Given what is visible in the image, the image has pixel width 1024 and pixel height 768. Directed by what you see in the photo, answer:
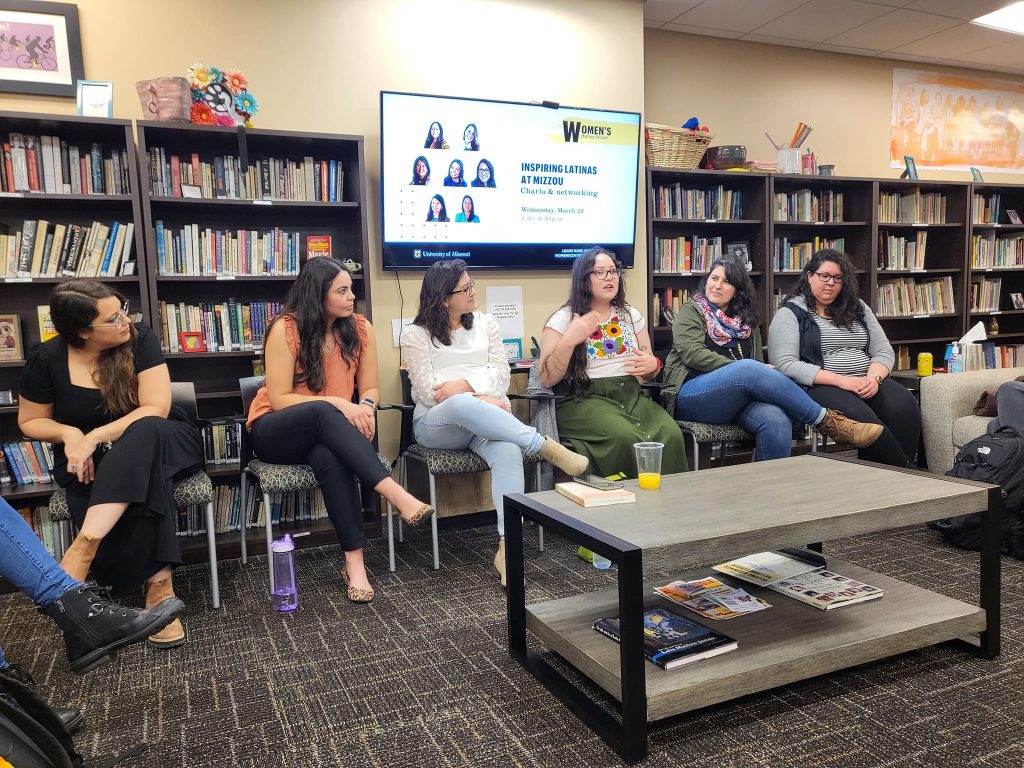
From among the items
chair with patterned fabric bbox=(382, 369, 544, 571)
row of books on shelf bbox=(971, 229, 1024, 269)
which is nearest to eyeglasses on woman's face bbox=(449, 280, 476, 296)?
chair with patterned fabric bbox=(382, 369, 544, 571)

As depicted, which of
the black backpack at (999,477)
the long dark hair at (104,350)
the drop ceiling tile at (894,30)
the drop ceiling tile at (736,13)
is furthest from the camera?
the drop ceiling tile at (894,30)

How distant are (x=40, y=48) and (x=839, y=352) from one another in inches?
148

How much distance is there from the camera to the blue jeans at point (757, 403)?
10.2 feet

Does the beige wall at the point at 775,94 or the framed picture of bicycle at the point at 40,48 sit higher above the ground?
the beige wall at the point at 775,94

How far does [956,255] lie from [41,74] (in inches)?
221

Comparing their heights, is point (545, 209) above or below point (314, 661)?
above

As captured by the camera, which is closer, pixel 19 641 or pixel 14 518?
pixel 14 518

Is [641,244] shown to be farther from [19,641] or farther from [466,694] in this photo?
[19,641]

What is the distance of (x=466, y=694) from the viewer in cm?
184

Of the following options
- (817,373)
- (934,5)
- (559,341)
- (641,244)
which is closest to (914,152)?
(934,5)

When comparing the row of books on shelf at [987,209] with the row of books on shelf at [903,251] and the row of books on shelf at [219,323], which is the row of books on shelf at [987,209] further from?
the row of books on shelf at [219,323]

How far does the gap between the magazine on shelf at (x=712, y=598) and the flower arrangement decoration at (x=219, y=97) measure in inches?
99.8

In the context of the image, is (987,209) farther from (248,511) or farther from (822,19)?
(248,511)

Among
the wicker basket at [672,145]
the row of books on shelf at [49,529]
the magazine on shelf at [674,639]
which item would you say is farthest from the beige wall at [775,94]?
the row of books on shelf at [49,529]
